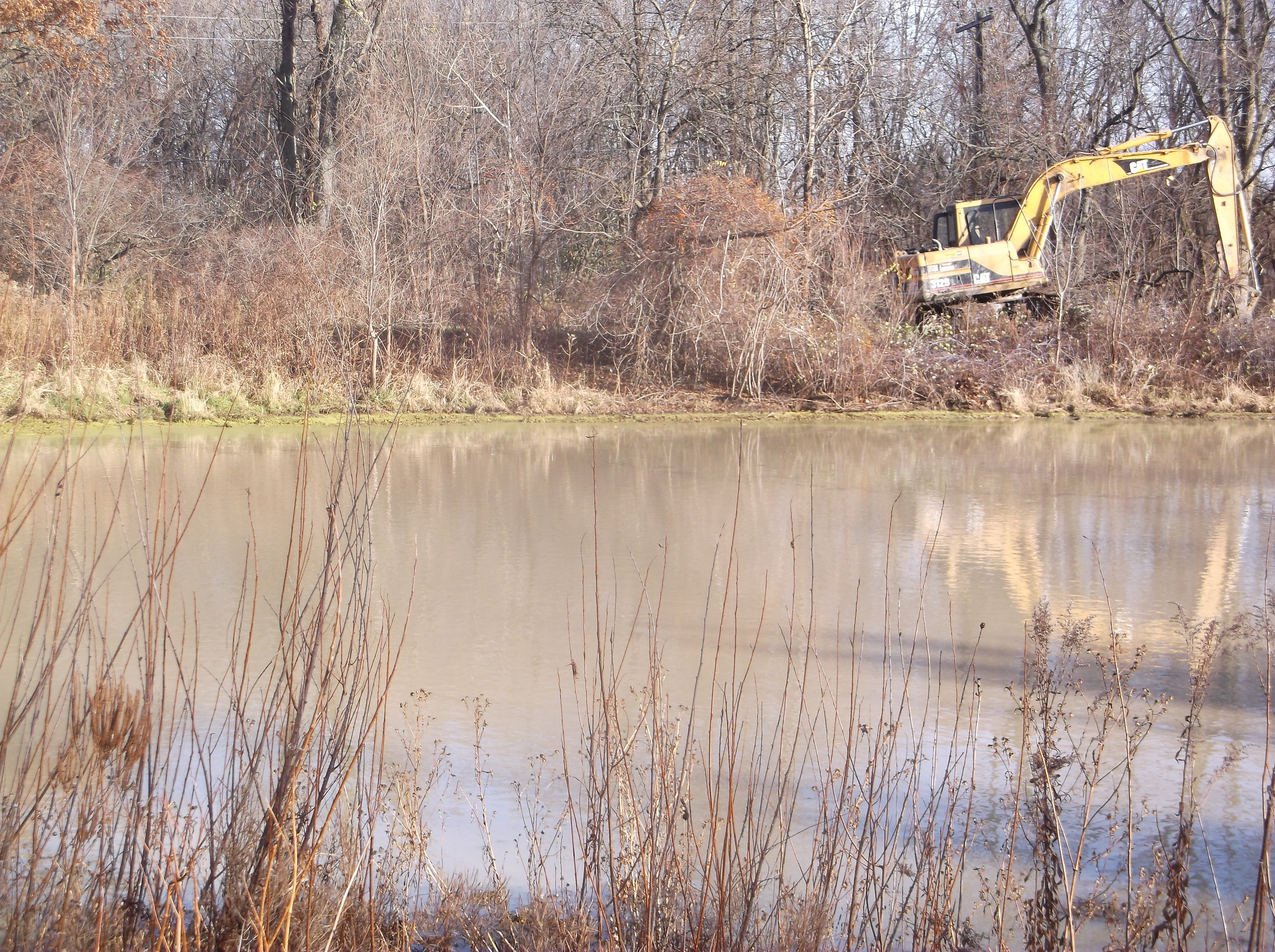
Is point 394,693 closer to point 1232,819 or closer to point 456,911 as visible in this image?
point 456,911

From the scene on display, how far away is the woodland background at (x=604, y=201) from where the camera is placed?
18.7 metres

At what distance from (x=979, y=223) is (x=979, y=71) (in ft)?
35.3

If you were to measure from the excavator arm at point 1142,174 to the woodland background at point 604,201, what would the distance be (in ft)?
3.38

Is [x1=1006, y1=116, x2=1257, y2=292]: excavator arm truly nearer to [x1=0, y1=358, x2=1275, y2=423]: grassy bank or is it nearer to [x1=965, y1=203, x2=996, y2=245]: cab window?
[x1=965, y1=203, x2=996, y2=245]: cab window

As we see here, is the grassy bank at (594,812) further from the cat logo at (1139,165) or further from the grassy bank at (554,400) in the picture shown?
the cat logo at (1139,165)

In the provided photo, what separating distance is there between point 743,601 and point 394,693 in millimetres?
2584

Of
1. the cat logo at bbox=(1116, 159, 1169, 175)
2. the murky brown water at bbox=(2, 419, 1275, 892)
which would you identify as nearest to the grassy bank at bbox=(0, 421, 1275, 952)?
the murky brown water at bbox=(2, 419, 1275, 892)

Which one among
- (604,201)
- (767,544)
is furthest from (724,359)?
(767,544)

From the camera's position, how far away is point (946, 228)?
21.8 m

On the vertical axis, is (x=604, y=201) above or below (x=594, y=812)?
above

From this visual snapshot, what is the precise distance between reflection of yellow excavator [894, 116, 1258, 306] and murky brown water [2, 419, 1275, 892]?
6056 mm

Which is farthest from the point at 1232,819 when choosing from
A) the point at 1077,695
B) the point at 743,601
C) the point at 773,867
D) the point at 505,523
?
the point at 505,523

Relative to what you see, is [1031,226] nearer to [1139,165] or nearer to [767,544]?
[1139,165]

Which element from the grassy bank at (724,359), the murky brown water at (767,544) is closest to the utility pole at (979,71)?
the grassy bank at (724,359)
